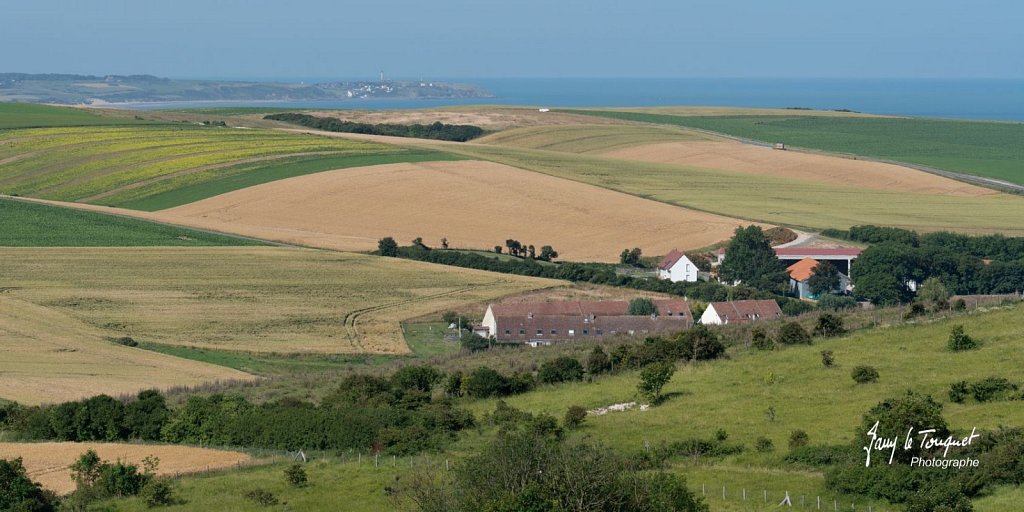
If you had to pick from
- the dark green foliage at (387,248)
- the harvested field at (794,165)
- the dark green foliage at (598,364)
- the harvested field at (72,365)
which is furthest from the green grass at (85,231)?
the harvested field at (794,165)

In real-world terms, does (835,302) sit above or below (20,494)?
below

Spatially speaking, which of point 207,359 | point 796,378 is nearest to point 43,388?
point 207,359

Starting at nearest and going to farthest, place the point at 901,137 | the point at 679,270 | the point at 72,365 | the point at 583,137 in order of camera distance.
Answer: the point at 72,365 → the point at 679,270 → the point at 583,137 → the point at 901,137

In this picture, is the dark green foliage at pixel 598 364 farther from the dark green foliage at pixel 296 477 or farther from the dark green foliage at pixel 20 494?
the dark green foliage at pixel 20 494

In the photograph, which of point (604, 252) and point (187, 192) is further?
point (187, 192)

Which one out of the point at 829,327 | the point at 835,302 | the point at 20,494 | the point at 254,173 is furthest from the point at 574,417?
the point at 254,173

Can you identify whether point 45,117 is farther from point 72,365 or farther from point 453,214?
point 72,365

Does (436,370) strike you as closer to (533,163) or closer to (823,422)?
(823,422)
